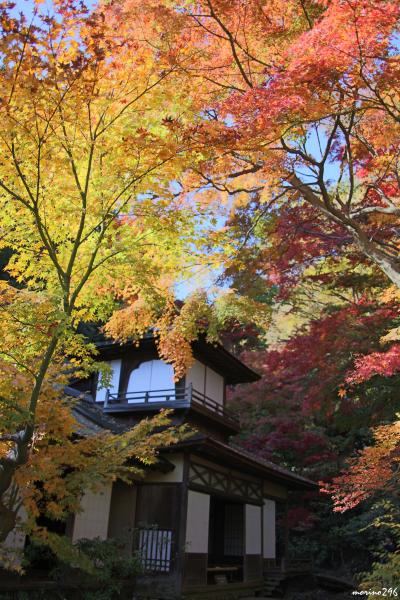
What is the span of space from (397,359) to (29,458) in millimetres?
6628

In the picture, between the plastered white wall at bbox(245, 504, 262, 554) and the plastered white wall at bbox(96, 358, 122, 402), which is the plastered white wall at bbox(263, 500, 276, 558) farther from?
the plastered white wall at bbox(96, 358, 122, 402)

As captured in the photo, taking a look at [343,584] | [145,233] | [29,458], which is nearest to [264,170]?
[145,233]

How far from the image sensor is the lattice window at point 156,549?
11.1 m

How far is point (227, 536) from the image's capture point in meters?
15.0

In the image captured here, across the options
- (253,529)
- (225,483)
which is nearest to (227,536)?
(253,529)

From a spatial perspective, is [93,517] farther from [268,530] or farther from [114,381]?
[268,530]

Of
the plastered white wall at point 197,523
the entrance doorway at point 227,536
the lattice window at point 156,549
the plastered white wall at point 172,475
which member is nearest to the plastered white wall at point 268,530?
the entrance doorway at point 227,536

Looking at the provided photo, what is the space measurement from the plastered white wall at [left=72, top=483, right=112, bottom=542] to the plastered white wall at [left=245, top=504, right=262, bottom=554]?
222 inches

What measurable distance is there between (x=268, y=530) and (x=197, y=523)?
16.9ft

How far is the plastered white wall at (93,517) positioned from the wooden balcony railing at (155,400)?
3.08 m

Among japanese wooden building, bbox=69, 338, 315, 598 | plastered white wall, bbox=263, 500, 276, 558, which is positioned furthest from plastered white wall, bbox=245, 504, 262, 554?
plastered white wall, bbox=263, 500, 276, 558

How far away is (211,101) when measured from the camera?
8336 millimetres

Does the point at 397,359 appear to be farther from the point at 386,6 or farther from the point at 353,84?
the point at 386,6

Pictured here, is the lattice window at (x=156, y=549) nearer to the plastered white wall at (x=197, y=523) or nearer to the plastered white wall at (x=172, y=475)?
the plastered white wall at (x=197, y=523)
